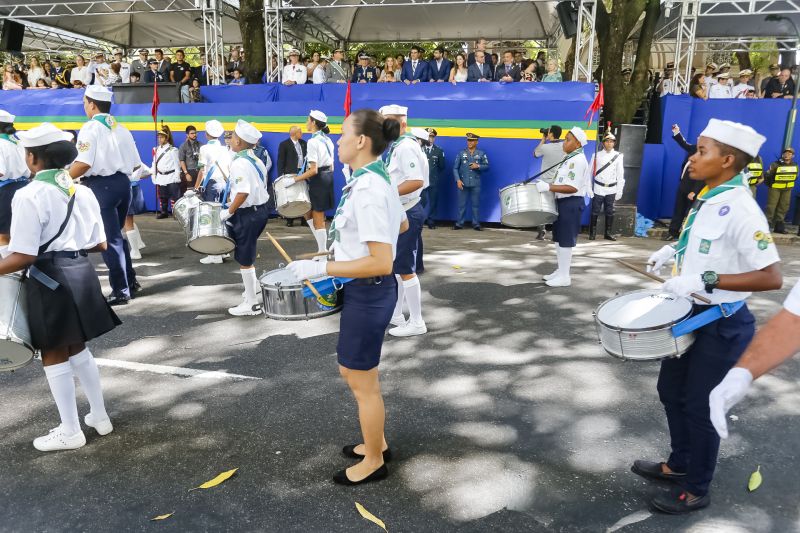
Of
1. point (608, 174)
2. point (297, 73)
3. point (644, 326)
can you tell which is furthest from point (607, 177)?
point (644, 326)

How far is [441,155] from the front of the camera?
11.6m

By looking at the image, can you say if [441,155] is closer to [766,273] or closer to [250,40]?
[250,40]

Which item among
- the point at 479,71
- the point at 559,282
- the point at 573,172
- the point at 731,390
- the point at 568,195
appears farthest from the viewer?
the point at 479,71

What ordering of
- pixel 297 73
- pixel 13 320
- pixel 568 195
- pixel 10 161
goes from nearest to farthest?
pixel 13 320 < pixel 10 161 < pixel 568 195 < pixel 297 73

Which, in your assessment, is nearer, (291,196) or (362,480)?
(362,480)

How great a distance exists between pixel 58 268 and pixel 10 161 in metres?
3.54

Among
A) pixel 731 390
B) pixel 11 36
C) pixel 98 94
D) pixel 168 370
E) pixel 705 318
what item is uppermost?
pixel 11 36

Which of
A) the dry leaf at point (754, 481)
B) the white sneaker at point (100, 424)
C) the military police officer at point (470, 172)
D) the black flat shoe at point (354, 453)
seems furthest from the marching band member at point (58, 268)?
the military police officer at point (470, 172)

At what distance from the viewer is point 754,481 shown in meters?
3.34

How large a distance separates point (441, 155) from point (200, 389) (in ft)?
26.2

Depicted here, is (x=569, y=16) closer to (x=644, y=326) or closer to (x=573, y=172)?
(x=573, y=172)

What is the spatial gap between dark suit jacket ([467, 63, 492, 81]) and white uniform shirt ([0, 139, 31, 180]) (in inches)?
348

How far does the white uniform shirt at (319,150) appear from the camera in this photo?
834 cm

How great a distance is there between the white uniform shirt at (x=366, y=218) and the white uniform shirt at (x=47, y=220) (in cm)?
165
